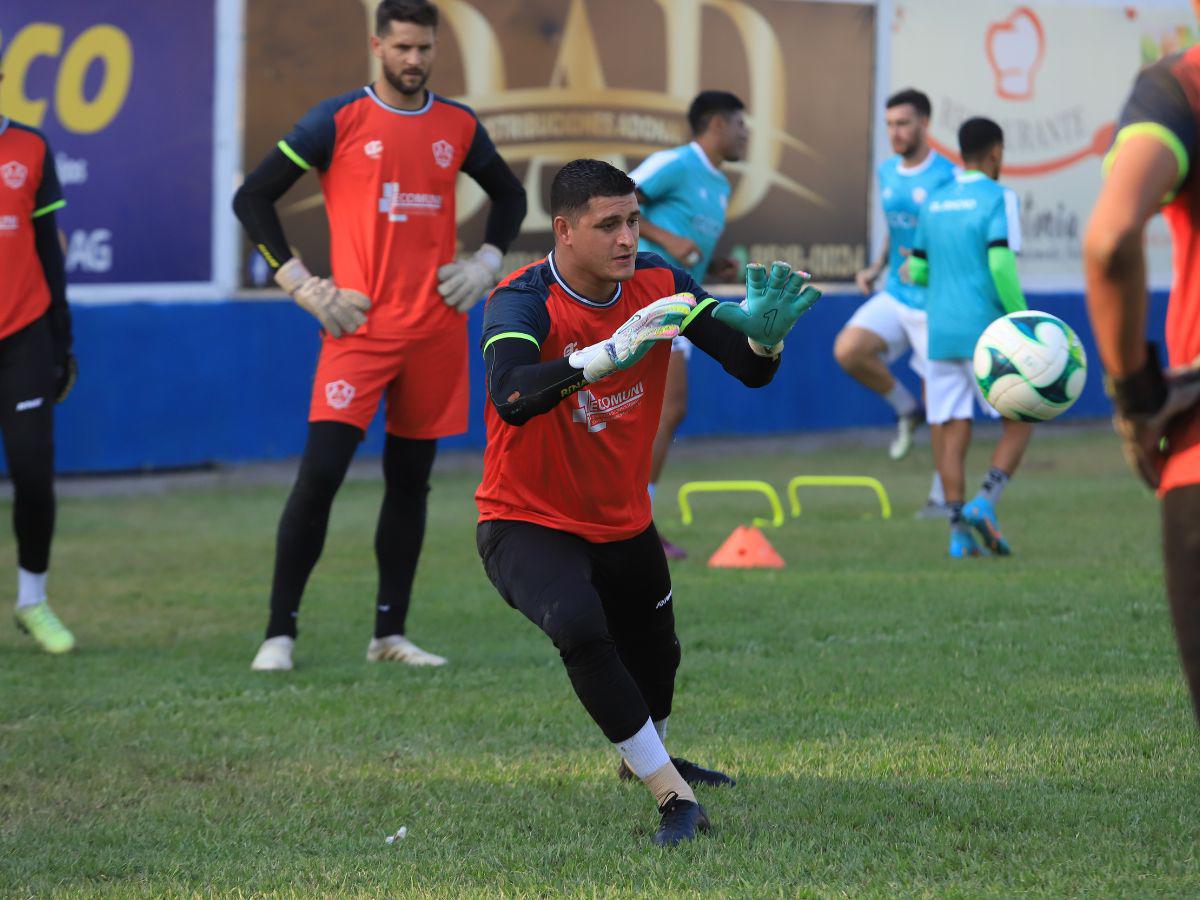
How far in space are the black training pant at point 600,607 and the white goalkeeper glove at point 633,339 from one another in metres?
0.61

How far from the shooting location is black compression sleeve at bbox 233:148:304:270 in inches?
284

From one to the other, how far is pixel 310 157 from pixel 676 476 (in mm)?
7506

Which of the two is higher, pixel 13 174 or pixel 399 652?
pixel 13 174

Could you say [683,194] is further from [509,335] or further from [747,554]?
[509,335]

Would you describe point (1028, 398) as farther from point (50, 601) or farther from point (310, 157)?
point (50, 601)

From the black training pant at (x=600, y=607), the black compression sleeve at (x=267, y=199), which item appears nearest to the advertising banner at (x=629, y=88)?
the black compression sleeve at (x=267, y=199)

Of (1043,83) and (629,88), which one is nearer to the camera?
(629,88)

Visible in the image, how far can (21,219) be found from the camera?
24.5 ft

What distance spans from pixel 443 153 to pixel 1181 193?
439 centimetres

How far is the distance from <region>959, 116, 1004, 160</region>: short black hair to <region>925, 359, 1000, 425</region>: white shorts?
3.98 feet

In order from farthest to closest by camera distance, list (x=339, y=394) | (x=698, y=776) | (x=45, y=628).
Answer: (x=45, y=628), (x=339, y=394), (x=698, y=776)

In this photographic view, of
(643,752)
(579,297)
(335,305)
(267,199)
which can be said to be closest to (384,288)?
(335,305)

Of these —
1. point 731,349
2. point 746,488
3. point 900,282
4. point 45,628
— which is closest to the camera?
point 731,349

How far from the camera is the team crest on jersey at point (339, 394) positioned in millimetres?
7086
